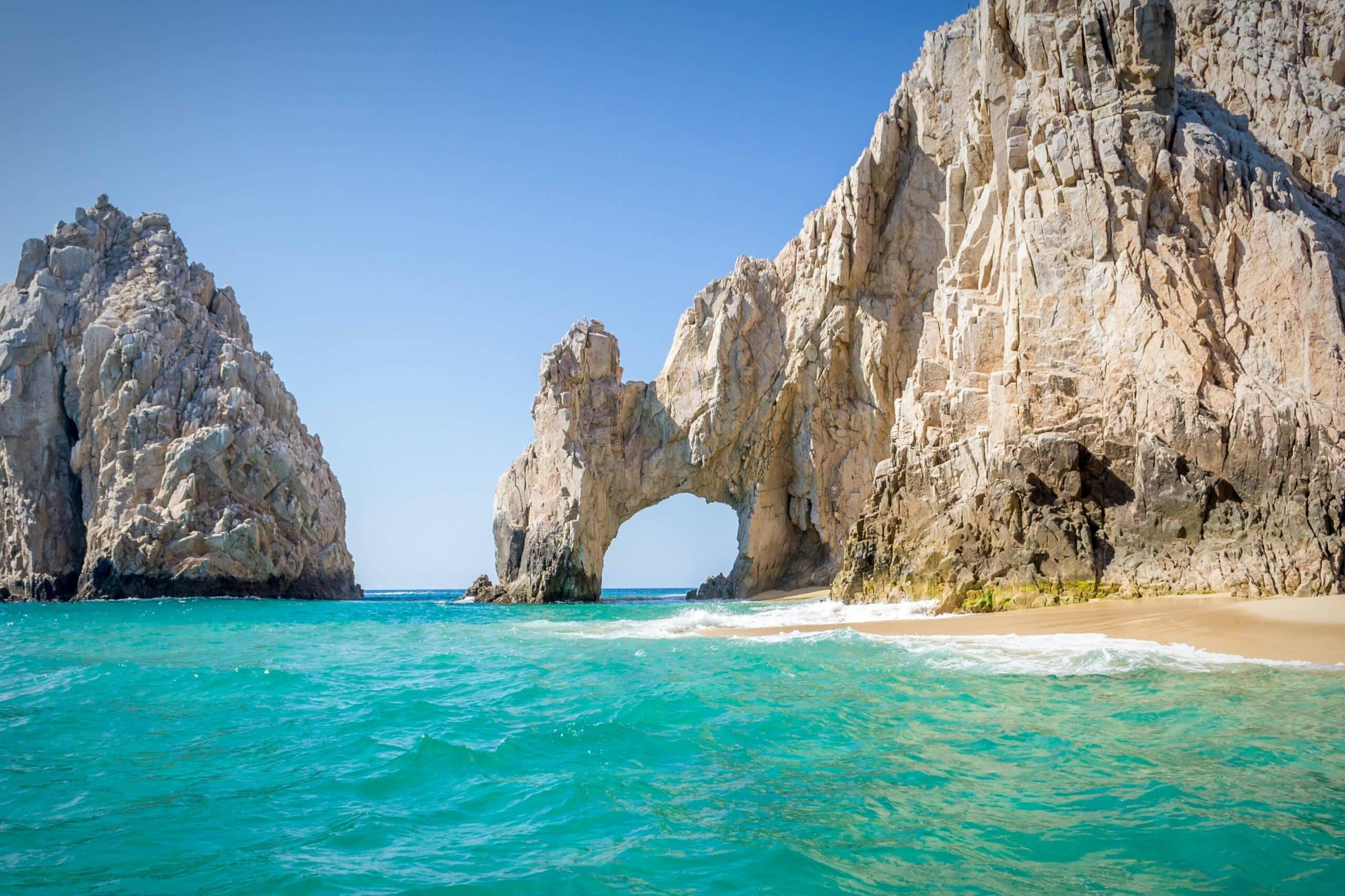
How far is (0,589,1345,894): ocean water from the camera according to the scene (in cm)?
451

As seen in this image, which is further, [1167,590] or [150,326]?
[150,326]

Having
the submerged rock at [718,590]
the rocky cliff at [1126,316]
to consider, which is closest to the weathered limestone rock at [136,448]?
the submerged rock at [718,590]

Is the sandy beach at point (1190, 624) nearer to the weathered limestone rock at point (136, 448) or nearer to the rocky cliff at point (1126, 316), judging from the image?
the rocky cliff at point (1126, 316)

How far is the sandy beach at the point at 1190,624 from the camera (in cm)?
1099

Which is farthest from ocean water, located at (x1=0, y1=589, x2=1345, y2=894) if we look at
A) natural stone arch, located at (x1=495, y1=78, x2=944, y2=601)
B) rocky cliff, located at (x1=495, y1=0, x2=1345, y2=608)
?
natural stone arch, located at (x1=495, y1=78, x2=944, y2=601)

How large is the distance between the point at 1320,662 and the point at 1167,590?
7091 mm

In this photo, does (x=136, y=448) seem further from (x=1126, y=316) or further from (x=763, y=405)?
(x=1126, y=316)

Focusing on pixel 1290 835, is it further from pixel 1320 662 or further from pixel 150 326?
pixel 150 326

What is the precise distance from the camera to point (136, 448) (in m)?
46.0

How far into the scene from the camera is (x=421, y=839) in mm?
5246

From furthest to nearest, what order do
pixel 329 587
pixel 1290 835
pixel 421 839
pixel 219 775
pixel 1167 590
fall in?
pixel 329 587
pixel 1167 590
pixel 219 775
pixel 421 839
pixel 1290 835

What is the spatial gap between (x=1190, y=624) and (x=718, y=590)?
3475cm

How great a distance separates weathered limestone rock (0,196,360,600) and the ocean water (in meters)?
36.4

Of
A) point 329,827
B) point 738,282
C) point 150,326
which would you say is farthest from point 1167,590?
point 150,326
